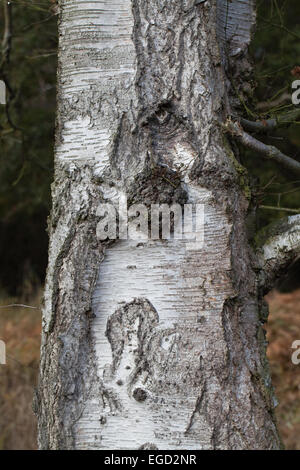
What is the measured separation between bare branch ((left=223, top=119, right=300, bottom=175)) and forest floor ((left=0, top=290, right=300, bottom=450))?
280 cm

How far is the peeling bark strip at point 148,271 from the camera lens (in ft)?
5.03

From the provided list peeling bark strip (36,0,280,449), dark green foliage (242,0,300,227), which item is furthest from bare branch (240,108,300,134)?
peeling bark strip (36,0,280,449)

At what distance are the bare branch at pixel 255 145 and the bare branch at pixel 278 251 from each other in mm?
205

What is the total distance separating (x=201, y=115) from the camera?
1613mm

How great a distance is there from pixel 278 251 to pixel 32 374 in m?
3.29

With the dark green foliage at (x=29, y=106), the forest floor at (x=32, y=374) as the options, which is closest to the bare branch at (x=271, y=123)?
the dark green foliage at (x=29, y=106)

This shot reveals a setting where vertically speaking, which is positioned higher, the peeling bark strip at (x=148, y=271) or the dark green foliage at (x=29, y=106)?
the dark green foliage at (x=29, y=106)

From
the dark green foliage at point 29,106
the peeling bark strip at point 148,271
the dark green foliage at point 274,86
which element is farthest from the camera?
the dark green foliage at point 29,106

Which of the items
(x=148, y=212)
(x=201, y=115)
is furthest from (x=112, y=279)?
(x=201, y=115)

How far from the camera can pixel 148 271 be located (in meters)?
1.57

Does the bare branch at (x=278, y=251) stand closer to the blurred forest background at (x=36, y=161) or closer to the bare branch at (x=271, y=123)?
the bare branch at (x=271, y=123)

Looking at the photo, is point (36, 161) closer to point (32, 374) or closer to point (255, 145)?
point (32, 374)

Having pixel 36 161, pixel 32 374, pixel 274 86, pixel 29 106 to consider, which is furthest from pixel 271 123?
pixel 32 374

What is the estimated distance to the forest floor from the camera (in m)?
4.14
